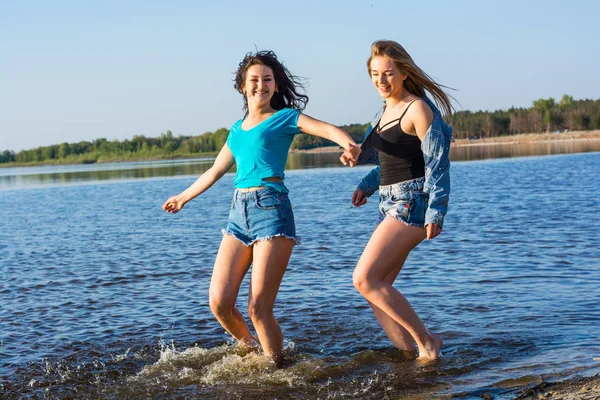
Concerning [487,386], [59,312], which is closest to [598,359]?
[487,386]

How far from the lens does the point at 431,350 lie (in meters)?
6.43

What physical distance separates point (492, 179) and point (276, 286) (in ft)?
94.6

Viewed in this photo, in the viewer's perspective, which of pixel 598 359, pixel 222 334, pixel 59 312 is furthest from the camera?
pixel 59 312

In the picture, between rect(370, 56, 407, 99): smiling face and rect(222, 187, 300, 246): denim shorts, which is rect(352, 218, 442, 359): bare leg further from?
rect(370, 56, 407, 99): smiling face

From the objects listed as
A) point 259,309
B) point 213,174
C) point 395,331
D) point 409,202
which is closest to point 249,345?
point 259,309

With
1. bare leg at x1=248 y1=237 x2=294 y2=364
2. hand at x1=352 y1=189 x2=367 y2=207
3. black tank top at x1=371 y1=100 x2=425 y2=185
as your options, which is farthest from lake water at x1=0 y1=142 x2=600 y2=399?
black tank top at x1=371 y1=100 x2=425 y2=185

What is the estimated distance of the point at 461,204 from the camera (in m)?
22.2

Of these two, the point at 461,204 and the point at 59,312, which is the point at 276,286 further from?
the point at 461,204

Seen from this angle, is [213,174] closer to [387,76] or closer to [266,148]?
[266,148]

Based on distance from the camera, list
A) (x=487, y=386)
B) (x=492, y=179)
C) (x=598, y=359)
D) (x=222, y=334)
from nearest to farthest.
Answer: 1. (x=487, y=386)
2. (x=598, y=359)
3. (x=222, y=334)
4. (x=492, y=179)

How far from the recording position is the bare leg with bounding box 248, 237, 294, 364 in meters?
5.96

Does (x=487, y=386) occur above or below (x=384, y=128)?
below

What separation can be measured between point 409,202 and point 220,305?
5.79 feet

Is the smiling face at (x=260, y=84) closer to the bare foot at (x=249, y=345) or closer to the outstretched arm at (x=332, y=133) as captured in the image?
the outstretched arm at (x=332, y=133)
